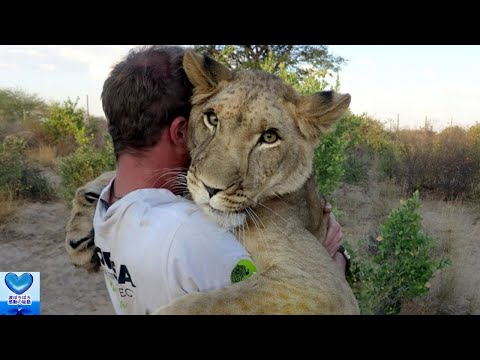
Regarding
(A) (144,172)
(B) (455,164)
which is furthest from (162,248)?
(B) (455,164)

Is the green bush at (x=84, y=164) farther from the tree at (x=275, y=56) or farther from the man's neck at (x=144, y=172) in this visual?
the man's neck at (x=144, y=172)

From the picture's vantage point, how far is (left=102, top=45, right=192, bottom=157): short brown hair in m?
2.13

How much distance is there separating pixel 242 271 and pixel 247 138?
50 centimetres

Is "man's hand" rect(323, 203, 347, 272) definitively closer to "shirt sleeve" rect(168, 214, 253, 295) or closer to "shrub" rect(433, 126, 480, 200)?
"shirt sleeve" rect(168, 214, 253, 295)

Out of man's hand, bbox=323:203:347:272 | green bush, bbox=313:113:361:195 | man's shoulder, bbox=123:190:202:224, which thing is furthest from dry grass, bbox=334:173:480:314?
man's shoulder, bbox=123:190:202:224

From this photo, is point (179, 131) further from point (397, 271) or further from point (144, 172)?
point (397, 271)

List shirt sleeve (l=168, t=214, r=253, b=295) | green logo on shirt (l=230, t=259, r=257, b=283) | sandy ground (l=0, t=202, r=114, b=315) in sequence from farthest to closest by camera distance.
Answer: sandy ground (l=0, t=202, r=114, b=315) < green logo on shirt (l=230, t=259, r=257, b=283) < shirt sleeve (l=168, t=214, r=253, b=295)

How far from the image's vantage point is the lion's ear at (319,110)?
7.60 ft

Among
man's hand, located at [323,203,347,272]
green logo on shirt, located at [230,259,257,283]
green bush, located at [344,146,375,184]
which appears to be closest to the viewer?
green logo on shirt, located at [230,259,257,283]

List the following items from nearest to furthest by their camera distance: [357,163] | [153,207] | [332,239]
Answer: [153,207], [332,239], [357,163]

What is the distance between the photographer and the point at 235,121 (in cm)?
211

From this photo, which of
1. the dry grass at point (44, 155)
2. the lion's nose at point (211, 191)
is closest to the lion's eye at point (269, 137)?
the lion's nose at point (211, 191)

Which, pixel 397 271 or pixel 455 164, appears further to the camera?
pixel 455 164

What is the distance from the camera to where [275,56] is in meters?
3.12
